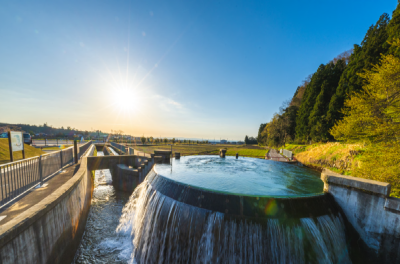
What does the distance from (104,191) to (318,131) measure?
106 feet

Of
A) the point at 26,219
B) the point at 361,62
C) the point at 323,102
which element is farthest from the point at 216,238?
the point at 323,102

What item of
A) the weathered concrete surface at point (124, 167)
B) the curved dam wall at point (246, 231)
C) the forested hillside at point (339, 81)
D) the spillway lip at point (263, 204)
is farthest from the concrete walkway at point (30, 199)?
the forested hillside at point (339, 81)

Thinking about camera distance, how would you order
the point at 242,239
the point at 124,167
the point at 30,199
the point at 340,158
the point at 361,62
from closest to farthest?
1. the point at 242,239
2. the point at 30,199
3. the point at 340,158
4. the point at 124,167
5. the point at 361,62

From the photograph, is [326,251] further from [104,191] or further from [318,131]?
[318,131]

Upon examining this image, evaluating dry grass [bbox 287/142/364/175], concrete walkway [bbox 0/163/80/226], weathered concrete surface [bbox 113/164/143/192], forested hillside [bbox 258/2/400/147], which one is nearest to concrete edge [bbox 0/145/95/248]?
concrete walkway [bbox 0/163/80/226]

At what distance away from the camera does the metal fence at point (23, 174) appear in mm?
5707

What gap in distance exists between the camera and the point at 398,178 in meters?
7.96

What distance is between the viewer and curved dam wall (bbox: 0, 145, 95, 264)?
157 inches

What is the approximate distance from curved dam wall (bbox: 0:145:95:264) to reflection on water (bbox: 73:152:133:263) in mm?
643

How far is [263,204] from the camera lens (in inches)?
235

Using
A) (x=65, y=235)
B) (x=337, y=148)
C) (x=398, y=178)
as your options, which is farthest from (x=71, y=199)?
(x=337, y=148)

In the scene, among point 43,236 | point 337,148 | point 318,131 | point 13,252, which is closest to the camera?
point 13,252

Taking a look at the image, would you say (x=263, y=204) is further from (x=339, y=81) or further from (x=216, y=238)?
(x=339, y=81)

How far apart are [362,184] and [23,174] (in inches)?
556
